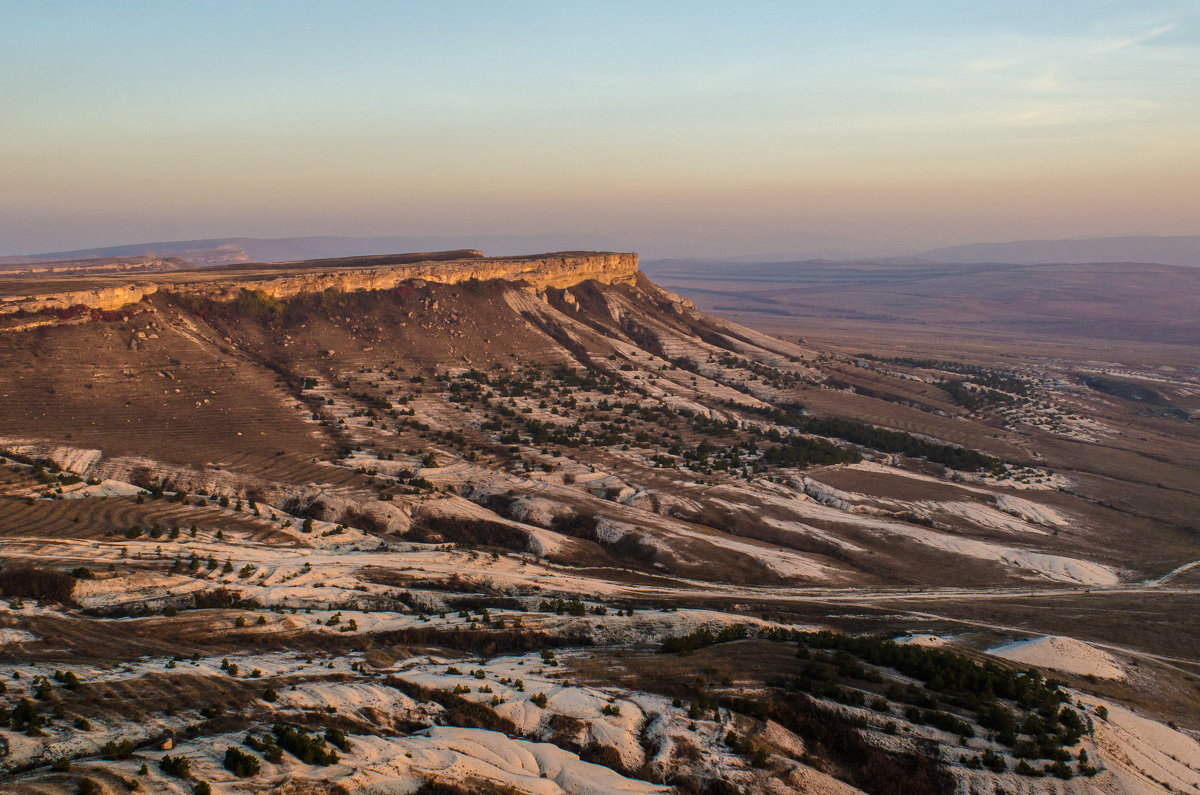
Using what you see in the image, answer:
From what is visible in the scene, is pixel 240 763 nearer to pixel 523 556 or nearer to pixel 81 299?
pixel 523 556

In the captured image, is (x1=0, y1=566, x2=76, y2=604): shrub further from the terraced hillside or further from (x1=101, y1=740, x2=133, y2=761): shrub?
(x1=101, y1=740, x2=133, y2=761): shrub

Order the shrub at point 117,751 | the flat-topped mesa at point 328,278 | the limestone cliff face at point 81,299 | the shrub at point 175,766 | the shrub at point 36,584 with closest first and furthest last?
the shrub at point 175,766 → the shrub at point 117,751 → the shrub at point 36,584 → the limestone cliff face at point 81,299 → the flat-topped mesa at point 328,278

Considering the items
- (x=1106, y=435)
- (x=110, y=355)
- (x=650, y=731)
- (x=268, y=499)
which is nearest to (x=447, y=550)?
(x=268, y=499)

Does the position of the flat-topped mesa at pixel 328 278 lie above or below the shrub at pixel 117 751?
above

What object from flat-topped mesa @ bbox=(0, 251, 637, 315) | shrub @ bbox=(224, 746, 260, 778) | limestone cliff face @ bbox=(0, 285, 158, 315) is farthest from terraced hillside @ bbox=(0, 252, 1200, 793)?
flat-topped mesa @ bbox=(0, 251, 637, 315)

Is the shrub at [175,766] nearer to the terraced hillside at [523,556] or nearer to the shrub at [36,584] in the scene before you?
the terraced hillside at [523,556]

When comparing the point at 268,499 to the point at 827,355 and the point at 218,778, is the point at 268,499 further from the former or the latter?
the point at 827,355

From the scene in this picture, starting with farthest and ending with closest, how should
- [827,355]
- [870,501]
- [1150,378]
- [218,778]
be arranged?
[1150,378] < [827,355] < [870,501] < [218,778]

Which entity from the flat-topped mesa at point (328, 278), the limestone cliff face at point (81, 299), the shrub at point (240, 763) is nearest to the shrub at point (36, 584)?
the shrub at point (240, 763)
